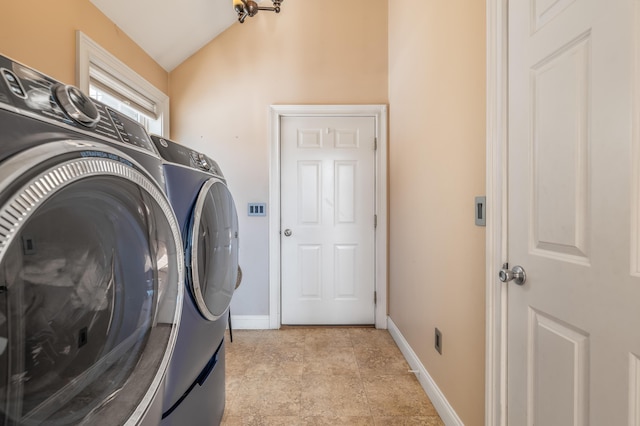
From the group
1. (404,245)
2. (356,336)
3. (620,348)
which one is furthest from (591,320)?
(356,336)

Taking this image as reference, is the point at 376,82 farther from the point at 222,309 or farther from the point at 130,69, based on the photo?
the point at 222,309

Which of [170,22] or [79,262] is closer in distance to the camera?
[79,262]

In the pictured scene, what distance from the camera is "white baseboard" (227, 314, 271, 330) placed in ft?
7.70

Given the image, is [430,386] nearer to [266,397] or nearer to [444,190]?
[266,397]

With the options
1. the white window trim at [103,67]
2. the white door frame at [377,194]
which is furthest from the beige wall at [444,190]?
the white window trim at [103,67]

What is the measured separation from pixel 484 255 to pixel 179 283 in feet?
3.53

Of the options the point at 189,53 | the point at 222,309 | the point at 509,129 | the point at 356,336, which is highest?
the point at 189,53

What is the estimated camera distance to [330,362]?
185 centimetres

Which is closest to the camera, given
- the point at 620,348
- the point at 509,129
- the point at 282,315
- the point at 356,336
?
the point at 620,348

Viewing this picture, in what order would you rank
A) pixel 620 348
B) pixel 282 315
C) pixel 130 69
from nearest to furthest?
pixel 620 348
pixel 130 69
pixel 282 315

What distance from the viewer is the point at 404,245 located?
1983 mm

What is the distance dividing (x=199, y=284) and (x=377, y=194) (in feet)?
5.77

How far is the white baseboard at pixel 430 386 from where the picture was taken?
1281 millimetres

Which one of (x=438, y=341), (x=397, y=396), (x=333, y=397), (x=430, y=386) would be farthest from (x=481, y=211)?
(x=333, y=397)
